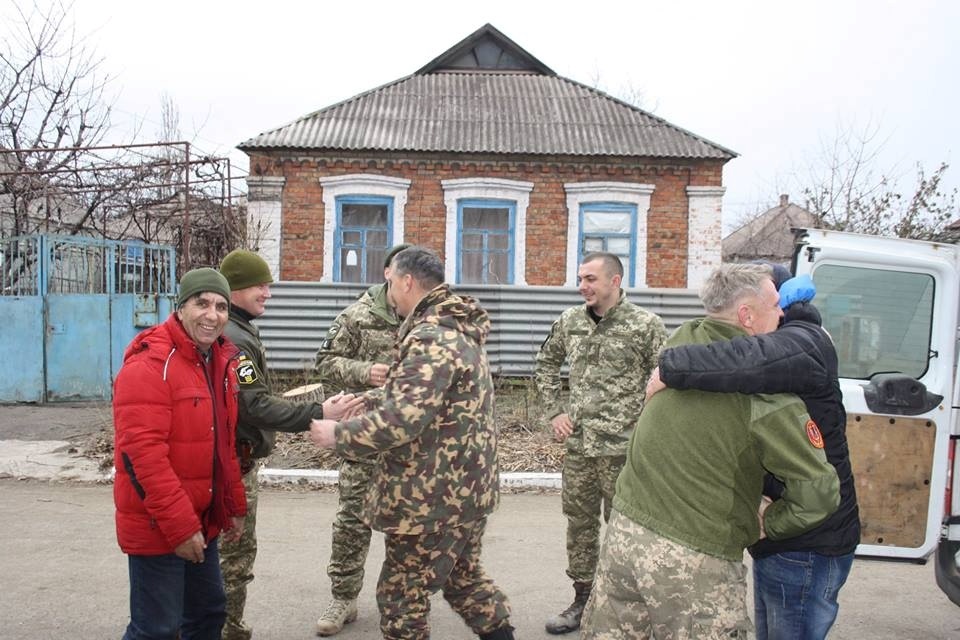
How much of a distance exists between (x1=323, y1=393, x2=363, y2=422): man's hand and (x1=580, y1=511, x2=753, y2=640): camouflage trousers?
1280 millimetres

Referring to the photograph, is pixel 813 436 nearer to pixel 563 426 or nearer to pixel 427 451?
pixel 427 451

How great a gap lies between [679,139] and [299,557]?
10.3 metres

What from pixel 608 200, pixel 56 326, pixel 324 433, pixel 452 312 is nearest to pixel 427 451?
pixel 324 433

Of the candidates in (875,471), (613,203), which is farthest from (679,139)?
(875,471)

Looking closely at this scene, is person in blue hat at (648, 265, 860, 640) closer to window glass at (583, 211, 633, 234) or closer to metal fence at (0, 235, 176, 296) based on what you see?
metal fence at (0, 235, 176, 296)

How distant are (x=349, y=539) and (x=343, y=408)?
103 centimetres

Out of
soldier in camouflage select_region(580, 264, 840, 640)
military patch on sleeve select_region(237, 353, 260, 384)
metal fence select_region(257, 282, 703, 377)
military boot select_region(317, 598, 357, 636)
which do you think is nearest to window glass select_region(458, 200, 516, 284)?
metal fence select_region(257, 282, 703, 377)

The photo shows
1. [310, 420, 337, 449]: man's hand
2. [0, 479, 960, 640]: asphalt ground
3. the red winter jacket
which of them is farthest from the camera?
[0, 479, 960, 640]: asphalt ground

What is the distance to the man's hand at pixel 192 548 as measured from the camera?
8.41 feet

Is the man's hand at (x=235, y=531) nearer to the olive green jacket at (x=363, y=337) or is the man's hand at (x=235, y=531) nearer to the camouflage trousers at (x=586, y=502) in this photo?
the olive green jacket at (x=363, y=337)

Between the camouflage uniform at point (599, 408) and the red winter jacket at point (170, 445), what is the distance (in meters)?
1.83

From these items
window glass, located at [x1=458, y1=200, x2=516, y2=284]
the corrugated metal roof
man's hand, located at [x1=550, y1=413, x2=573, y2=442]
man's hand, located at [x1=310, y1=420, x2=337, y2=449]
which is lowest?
man's hand, located at [x1=550, y1=413, x2=573, y2=442]

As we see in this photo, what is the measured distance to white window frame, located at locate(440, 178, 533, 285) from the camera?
40.7 feet

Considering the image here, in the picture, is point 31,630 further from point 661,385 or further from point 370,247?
point 370,247
